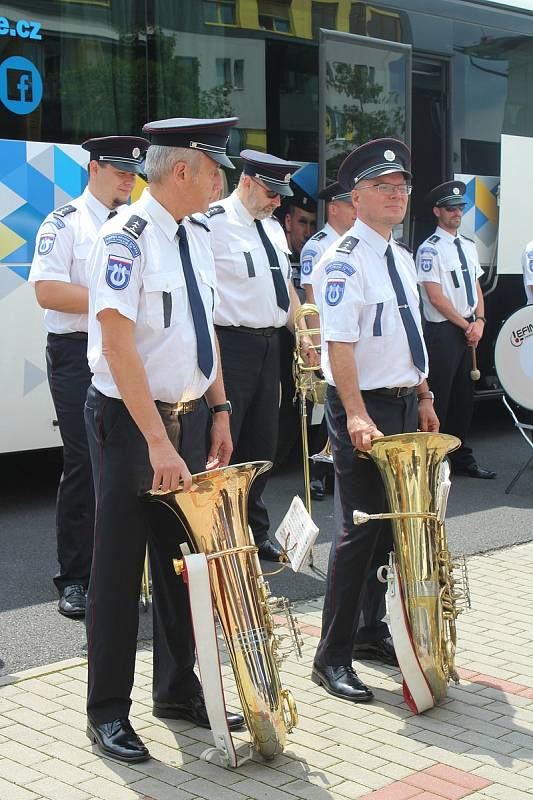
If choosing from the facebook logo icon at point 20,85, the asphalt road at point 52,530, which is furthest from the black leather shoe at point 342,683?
the facebook logo icon at point 20,85

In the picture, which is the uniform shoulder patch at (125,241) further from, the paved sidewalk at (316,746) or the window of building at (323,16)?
the window of building at (323,16)

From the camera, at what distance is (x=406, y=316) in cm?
441

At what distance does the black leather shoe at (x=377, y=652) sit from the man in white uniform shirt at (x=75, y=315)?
124 centimetres

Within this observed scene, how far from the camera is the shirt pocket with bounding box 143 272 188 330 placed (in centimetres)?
366

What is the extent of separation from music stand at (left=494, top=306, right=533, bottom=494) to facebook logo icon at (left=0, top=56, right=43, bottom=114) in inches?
131

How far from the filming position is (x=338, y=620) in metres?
4.39

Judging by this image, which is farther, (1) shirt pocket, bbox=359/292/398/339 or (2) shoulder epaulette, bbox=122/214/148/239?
(1) shirt pocket, bbox=359/292/398/339

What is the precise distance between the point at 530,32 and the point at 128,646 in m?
7.00

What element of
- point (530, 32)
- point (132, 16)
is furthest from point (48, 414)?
point (530, 32)

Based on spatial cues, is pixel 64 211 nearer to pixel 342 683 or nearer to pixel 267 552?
pixel 267 552

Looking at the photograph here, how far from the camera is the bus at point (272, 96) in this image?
21.6ft

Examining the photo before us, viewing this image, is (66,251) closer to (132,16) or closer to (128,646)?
(128,646)

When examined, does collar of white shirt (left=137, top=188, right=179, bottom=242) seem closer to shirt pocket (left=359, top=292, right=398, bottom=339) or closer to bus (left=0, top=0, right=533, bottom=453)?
shirt pocket (left=359, top=292, right=398, bottom=339)

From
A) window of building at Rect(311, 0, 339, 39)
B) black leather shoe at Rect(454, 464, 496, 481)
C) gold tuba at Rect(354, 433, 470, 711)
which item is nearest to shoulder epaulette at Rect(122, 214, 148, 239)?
gold tuba at Rect(354, 433, 470, 711)
